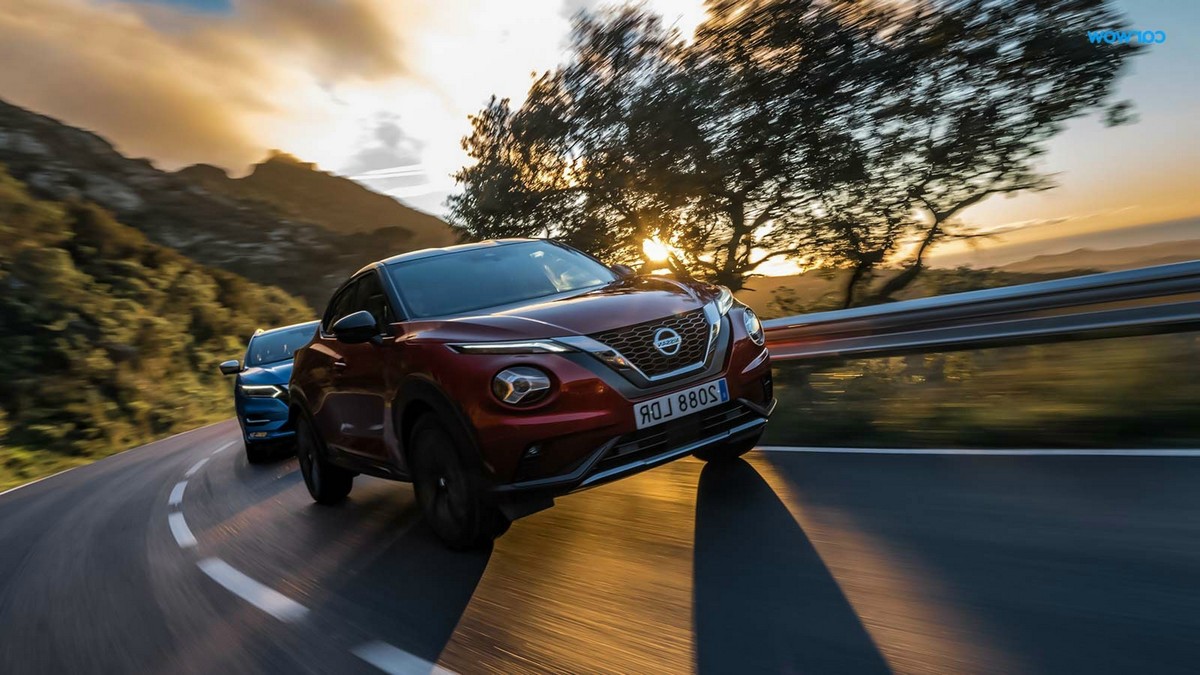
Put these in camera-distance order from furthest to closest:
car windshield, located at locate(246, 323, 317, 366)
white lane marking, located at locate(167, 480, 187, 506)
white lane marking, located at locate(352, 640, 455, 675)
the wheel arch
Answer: car windshield, located at locate(246, 323, 317, 366) < white lane marking, located at locate(167, 480, 187, 506) < the wheel arch < white lane marking, located at locate(352, 640, 455, 675)

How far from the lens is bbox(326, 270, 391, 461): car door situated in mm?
5062

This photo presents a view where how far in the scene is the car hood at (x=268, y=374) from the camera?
10.0 m

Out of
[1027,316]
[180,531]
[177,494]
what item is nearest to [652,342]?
[1027,316]

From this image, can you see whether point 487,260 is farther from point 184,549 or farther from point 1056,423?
point 1056,423

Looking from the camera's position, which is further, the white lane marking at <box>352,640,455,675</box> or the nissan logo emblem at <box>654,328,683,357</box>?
the nissan logo emblem at <box>654,328,683,357</box>

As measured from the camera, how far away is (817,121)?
14172 mm

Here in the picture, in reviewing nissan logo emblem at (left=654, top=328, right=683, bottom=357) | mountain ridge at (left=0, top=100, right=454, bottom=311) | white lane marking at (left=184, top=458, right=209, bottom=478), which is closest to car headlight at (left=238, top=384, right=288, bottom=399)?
white lane marking at (left=184, top=458, right=209, bottom=478)

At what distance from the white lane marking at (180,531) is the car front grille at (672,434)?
3.58 metres

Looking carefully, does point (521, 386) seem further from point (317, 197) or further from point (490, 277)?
point (317, 197)

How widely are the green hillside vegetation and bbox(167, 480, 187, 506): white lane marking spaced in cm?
760

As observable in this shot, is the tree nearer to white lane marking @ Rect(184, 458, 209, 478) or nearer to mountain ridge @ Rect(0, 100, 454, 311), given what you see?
white lane marking @ Rect(184, 458, 209, 478)

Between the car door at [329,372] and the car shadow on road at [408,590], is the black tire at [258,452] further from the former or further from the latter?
the car shadow on road at [408,590]

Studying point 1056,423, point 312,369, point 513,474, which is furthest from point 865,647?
point 312,369

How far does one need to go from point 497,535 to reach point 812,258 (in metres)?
11.3
